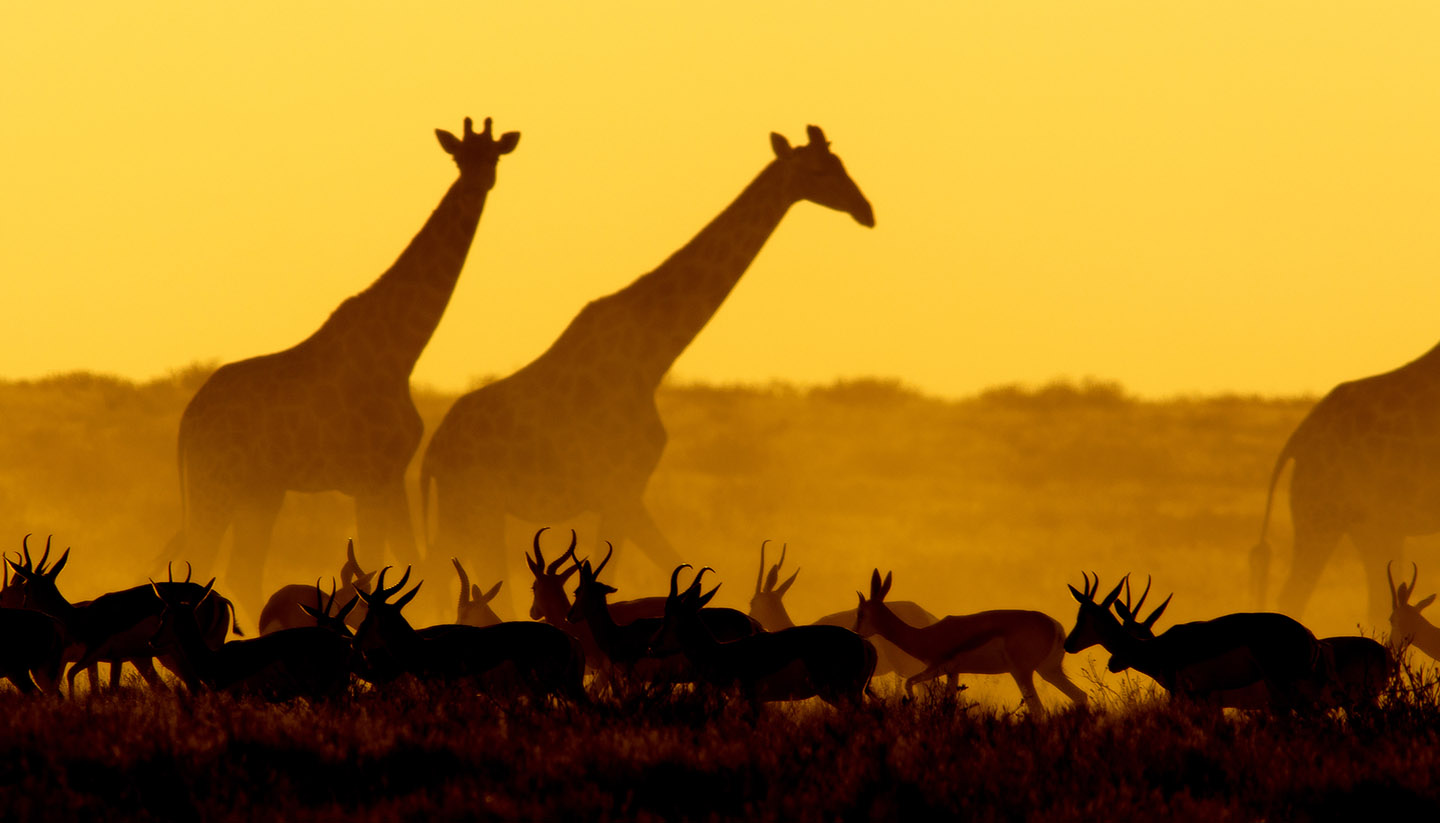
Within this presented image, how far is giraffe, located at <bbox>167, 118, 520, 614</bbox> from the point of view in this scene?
1888 cm

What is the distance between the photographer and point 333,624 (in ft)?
35.1

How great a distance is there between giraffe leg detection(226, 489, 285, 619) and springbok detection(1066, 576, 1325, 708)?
34.4ft

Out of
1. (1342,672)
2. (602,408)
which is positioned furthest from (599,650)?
(602,408)

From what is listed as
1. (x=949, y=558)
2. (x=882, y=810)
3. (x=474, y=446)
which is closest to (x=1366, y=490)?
(x=949, y=558)

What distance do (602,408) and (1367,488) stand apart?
8154mm

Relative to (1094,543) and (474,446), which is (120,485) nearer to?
(474,446)

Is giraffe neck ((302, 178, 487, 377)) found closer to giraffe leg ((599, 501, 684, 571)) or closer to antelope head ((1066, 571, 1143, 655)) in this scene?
giraffe leg ((599, 501, 684, 571))

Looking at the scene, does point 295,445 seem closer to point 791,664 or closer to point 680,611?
point 680,611

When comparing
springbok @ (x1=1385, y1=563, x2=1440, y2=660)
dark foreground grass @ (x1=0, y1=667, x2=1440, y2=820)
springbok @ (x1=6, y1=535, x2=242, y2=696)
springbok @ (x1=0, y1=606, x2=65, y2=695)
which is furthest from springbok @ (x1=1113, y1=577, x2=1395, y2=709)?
springbok @ (x1=0, y1=606, x2=65, y2=695)

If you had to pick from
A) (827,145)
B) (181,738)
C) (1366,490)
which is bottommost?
(181,738)

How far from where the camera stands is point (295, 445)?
62.4 feet

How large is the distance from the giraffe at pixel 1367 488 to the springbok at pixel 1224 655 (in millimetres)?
9640

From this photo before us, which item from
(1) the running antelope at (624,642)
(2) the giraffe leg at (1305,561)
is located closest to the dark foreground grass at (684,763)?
(1) the running antelope at (624,642)

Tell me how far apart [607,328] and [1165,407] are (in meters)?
22.0
